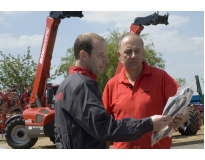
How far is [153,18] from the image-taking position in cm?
1179

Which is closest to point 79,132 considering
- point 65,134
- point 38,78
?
point 65,134

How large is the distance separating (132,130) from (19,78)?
29.4m

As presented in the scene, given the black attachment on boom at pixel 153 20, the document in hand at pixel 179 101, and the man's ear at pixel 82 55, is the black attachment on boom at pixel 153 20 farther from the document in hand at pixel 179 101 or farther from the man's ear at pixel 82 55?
the man's ear at pixel 82 55

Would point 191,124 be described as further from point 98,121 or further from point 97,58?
point 98,121

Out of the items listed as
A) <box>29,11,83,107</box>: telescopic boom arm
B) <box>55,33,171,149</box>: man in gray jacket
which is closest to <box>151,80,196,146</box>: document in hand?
<box>55,33,171,149</box>: man in gray jacket

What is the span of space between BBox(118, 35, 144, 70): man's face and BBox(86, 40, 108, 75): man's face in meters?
1.00

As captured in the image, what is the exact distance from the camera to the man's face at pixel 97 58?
8.54 ft

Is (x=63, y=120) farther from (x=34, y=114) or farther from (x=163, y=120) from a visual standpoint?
(x=34, y=114)

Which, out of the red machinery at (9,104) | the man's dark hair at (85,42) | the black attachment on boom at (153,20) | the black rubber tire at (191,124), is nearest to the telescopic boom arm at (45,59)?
the red machinery at (9,104)

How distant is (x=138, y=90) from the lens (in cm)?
361

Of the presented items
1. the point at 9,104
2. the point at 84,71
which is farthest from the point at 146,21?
the point at 84,71

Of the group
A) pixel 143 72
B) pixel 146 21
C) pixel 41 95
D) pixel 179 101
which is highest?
pixel 146 21

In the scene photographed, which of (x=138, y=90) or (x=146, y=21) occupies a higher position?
(x=146, y=21)

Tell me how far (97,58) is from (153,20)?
951 centimetres
